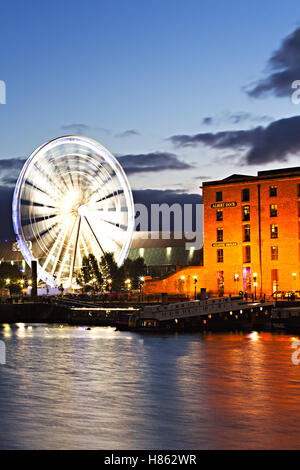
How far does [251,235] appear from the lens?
10306cm

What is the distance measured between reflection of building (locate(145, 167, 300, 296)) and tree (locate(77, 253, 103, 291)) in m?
19.2

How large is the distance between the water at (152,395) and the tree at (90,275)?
5254 centimetres

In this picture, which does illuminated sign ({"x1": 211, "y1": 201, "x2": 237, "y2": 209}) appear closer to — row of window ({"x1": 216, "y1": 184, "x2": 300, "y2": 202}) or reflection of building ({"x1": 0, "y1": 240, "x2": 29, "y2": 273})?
row of window ({"x1": 216, "y1": 184, "x2": 300, "y2": 202})

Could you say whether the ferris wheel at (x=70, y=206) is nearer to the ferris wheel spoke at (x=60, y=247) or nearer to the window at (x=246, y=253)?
the ferris wheel spoke at (x=60, y=247)

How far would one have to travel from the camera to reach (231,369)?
51188 mm

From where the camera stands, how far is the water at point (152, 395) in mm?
30812

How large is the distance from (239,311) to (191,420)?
5081 centimetres

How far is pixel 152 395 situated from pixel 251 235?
2503 inches

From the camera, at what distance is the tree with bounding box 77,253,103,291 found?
405 feet

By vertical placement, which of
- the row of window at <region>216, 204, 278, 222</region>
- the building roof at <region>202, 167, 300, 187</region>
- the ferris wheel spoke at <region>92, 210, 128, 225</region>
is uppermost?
the building roof at <region>202, 167, 300, 187</region>

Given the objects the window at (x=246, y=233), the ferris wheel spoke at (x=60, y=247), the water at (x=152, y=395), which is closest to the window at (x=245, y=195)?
the window at (x=246, y=233)

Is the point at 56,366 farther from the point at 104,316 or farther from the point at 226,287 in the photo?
the point at 226,287

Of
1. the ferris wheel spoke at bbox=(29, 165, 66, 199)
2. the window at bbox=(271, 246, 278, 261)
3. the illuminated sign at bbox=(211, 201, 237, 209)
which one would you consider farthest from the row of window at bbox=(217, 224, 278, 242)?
the ferris wheel spoke at bbox=(29, 165, 66, 199)

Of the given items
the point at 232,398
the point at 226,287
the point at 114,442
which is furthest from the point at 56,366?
the point at 226,287
